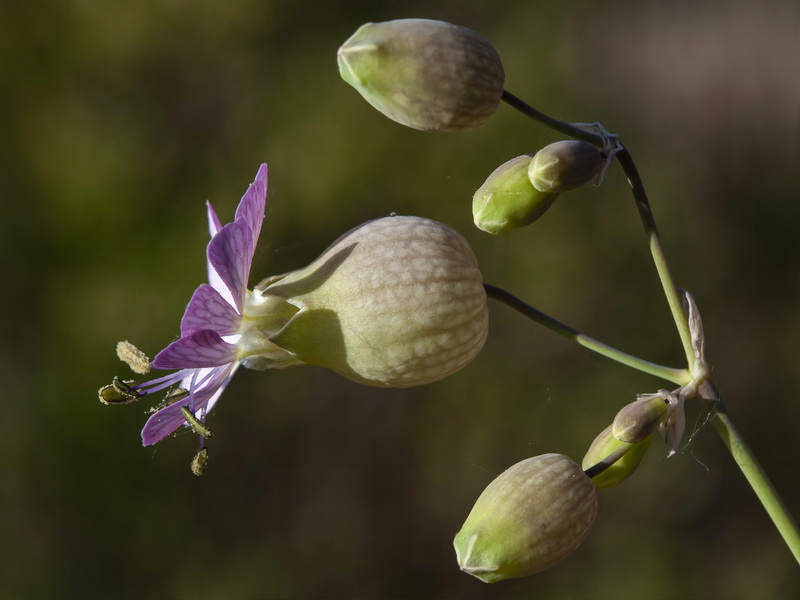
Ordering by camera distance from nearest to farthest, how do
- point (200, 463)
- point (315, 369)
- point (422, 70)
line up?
point (422, 70) < point (200, 463) < point (315, 369)

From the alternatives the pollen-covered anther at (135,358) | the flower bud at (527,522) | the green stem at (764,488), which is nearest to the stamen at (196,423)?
the pollen-covered anther at (135,358)

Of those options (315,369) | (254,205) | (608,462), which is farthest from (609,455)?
(315,369)

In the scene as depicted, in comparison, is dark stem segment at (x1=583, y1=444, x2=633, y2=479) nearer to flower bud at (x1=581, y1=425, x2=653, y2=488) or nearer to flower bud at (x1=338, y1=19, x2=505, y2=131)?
flower bud at (x1=581, y1=425, x2=653, y2=488)

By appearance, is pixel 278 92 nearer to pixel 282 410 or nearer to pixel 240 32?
pixel 240 32

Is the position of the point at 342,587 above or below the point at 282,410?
below

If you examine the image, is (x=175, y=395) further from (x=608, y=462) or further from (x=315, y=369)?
(x=315, y=369)

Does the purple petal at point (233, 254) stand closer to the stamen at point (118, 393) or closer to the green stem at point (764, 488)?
the stamen at point (118, 393)

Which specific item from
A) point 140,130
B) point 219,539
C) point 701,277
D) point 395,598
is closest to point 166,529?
point 219,539

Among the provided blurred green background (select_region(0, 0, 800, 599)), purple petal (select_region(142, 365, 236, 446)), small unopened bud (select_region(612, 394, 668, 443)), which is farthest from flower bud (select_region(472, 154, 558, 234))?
blurred green background (select_region(0, 0, 800, 599))
